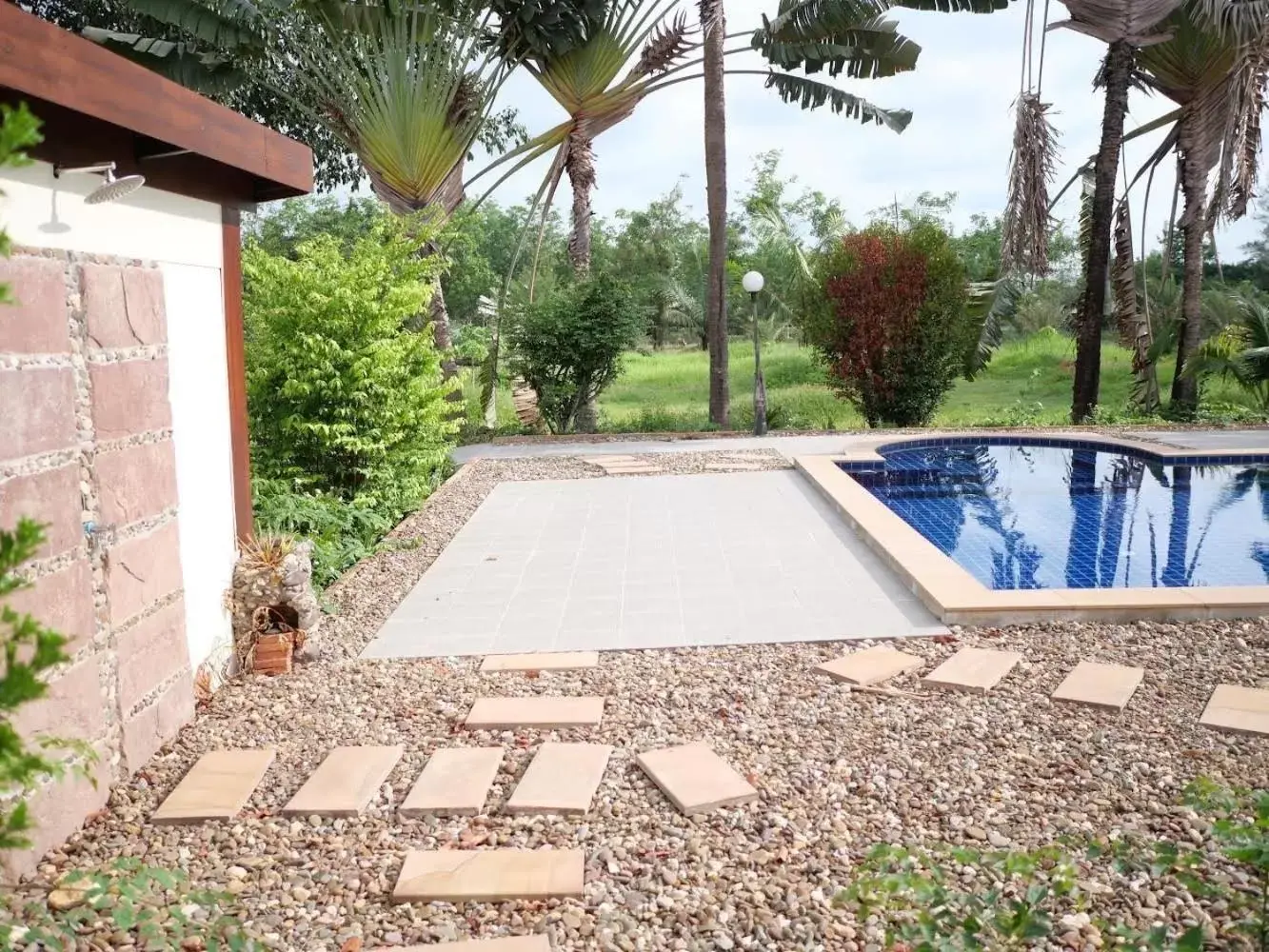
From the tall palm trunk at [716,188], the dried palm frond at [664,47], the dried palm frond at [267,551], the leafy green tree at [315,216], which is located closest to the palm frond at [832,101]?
the tall palm trunk at [716,188]

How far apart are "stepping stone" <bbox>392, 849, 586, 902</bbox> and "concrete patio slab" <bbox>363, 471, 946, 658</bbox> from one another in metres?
2.14

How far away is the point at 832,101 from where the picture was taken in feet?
46.6

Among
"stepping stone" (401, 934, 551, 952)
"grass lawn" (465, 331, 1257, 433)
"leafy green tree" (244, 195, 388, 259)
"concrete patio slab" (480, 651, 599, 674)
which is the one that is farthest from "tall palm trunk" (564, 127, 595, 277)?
"leafy green tree" (244, 195, 388, 259)

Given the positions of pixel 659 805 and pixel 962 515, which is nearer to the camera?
pixel 659 805

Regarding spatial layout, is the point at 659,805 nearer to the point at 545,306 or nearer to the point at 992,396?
the point at 545,306

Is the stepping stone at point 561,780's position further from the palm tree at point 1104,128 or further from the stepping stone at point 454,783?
the palm tree at point 1104,128

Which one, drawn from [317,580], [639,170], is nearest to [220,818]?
[317,580]

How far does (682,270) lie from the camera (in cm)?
3322

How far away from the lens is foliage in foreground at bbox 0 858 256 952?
2469 mm

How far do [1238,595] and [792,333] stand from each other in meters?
23.3

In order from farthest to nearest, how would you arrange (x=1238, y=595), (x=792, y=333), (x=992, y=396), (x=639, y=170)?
1. (x=639, y=170)
2. (x=792, y=333)
3. (x=992, y=396)
4. (x=1238, y=595)

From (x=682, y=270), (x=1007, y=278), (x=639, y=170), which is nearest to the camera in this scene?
(x=1007, y=278)

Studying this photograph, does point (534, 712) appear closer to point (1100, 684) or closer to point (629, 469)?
point (1100, 684)

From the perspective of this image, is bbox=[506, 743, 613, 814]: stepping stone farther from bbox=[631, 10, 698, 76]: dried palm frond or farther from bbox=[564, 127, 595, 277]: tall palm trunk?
bbox=[631, 10, 698, 76]: dried palm frond
